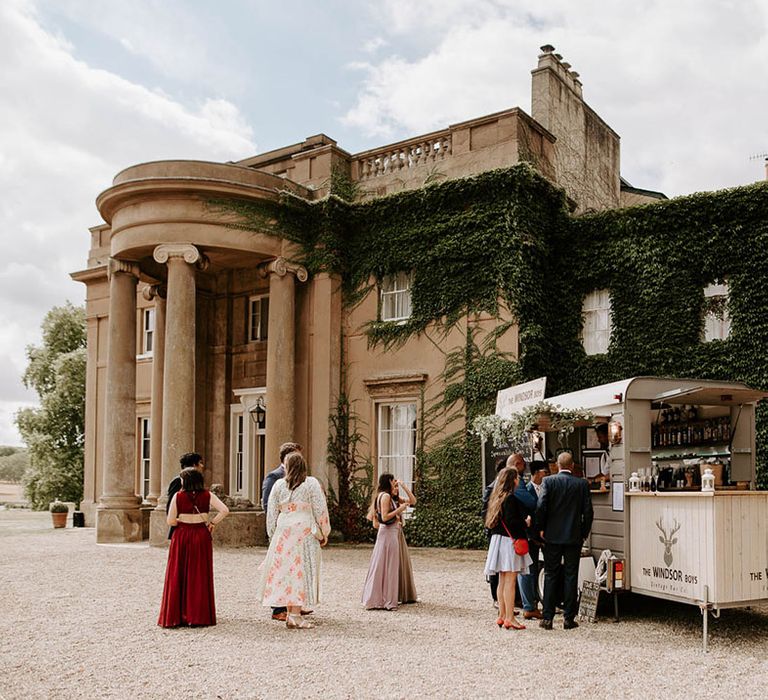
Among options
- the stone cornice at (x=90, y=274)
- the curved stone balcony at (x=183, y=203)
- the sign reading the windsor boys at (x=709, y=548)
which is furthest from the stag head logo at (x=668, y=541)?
the stone cornice at (x=90, y=274)

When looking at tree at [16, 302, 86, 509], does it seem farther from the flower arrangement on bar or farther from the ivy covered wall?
the flower arrangement on bar

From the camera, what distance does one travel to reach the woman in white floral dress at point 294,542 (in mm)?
9070

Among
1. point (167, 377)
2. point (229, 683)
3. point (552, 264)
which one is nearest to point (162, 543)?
point (167, 377)

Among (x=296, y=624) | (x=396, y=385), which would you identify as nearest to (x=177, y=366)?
(x=396, y=385)

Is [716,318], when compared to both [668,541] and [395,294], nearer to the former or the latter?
[395,294]

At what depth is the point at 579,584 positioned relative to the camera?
1002 centimetres

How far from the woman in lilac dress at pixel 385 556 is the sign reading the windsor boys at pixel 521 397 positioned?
2660 millimetres

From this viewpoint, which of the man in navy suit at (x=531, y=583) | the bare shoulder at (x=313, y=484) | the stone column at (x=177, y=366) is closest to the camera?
the bare shoulder at (x=313, y=484)

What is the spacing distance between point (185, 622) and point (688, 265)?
1242 centimetres

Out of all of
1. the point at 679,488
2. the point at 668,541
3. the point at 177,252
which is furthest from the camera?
the point at 177,252

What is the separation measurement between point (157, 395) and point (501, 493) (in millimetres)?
14134

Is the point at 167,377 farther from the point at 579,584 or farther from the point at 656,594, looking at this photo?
the point at 656,594

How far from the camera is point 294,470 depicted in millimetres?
9086

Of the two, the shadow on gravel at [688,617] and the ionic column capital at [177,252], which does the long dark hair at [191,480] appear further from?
the ionic column capital at [177,252]
